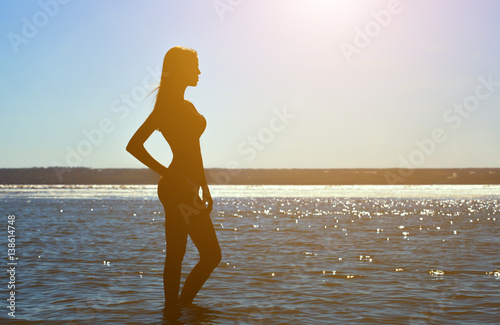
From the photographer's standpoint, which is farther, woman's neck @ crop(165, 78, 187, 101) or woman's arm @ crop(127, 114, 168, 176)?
woman's neck @ crop(165, 78, 187, 101)

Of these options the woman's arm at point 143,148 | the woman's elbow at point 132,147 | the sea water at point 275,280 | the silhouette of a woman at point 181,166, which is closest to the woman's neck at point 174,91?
the silhouette of a woman at point 181,166

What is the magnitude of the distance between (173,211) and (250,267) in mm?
4419

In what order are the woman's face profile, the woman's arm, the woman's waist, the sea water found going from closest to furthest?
the woman's arm
the woman's waist
the woman's face profile
the sea water

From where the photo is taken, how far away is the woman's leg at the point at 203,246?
18.7ft

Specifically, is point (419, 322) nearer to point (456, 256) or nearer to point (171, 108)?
point (171, 108)

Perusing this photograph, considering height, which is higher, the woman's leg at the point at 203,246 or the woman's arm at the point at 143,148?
the woman's arm at the point at 143,148

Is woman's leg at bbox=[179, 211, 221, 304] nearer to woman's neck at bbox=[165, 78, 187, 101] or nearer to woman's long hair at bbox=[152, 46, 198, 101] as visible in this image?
woman's neck at bbox=[165, 78, 187, 101]

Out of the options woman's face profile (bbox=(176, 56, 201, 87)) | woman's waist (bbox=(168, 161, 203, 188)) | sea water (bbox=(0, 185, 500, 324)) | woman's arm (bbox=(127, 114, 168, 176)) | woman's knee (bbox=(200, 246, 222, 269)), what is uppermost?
woman's face profile (bbox=(176, 56, 201, 87))

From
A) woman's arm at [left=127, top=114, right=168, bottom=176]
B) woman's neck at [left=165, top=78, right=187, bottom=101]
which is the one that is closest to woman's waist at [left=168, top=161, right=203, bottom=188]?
woman's arm at [left=127, top=114, right=168, bottom=176]

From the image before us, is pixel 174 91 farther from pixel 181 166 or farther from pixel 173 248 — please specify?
pixel 173 248

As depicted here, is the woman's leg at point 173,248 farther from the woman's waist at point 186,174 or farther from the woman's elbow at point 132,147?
the woman's elbow at point 132,147

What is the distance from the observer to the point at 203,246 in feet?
19.0

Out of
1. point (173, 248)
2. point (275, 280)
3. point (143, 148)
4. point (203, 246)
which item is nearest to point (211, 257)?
point (203, 246)

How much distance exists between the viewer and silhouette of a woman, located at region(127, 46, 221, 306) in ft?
18.4
